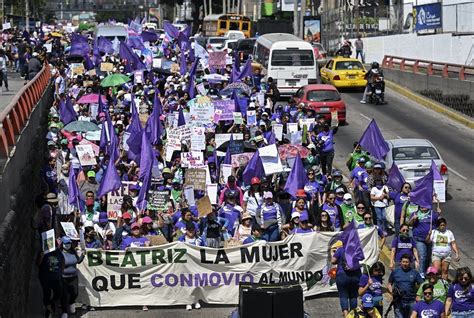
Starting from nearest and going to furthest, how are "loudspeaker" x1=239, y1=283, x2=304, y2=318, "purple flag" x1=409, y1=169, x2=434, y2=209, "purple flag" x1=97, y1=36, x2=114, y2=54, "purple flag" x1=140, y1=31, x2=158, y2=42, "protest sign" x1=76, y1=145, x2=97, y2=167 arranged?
"loudspeaker" x1=239, y1=283, x2=304, y2=318 → "purple flag" x1=409, y1=169, x2=434, y2=209 → "protest sign" x1=76, y1=145, x2=97, y2=167 → "purple flag" x1=97, y1=36, x2=114, y2=54 → "purple flag" x1=140, y1=31, x2=158, y2=42

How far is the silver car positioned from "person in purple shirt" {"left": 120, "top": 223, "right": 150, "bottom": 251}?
7466mm

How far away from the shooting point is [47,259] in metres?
15.8

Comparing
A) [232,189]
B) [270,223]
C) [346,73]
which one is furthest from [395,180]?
[346,73]

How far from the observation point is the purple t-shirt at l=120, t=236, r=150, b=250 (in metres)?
16.7

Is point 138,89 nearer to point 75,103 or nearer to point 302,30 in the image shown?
point 75,103

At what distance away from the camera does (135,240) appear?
54.6ft

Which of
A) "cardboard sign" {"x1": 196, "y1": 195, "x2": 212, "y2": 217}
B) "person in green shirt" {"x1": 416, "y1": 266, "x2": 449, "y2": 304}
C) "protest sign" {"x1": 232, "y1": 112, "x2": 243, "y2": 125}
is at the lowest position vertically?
"person in green shirt" {"x1": 416, "y1": 266, "x2": 449, "y2": 304}

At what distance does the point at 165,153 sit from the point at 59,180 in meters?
3.21

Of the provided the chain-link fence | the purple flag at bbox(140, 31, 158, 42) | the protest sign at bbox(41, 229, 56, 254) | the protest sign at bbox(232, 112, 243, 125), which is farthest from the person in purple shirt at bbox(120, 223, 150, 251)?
the chain-link fence

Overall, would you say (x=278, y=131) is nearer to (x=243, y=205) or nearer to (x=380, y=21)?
(x=243, y=205)

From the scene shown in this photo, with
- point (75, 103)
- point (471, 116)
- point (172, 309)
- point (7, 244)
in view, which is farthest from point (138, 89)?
point (7, 244)

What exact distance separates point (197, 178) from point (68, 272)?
4.24 m

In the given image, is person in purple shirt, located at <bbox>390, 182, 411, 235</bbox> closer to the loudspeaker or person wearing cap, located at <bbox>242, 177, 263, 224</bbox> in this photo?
person wearing cap, located at <bbox>242, 177, 263, 224</bbox>

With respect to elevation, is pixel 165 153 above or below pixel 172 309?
above
